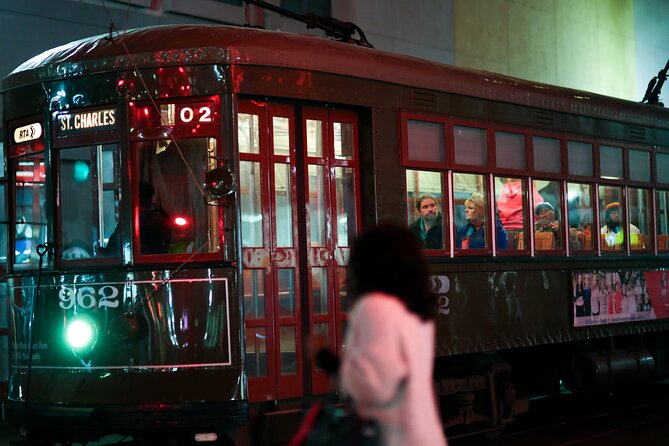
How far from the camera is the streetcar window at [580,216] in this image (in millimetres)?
10711

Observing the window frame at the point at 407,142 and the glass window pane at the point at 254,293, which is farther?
the window frame at the point at 407,142

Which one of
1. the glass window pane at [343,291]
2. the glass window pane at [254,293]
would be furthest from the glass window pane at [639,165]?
the glass window pane at [254,293]

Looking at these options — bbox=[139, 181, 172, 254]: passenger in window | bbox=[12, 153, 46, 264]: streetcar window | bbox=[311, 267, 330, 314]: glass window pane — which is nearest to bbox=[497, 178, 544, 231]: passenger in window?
bbox=[311, 267, 330, 314]: glass window pane

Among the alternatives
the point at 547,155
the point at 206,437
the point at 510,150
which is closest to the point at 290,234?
the point at 206,437

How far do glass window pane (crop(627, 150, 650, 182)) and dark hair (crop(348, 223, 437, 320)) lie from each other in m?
8.17

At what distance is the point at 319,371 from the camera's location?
813cm

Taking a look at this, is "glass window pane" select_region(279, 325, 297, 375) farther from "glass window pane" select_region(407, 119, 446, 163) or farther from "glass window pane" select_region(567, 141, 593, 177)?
"glass window pane" select_region(567, 141, 593, 177)

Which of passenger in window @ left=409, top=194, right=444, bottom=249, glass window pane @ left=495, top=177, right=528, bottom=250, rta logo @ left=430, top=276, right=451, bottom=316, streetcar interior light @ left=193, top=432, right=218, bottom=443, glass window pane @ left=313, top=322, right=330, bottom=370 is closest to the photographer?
streetcar interior light @ left=193, top=432, right=218, bottom=443

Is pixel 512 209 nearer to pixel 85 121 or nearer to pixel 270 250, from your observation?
pixel 270 250

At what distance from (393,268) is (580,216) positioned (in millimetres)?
7171

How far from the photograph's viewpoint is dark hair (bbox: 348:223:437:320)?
407cm

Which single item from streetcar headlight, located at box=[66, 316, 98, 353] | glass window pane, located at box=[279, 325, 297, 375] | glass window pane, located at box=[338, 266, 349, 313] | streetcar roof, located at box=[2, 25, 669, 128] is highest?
streetcar roof, located at box=[2, 25, 669, 128]

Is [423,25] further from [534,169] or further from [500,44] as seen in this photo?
[534,169]

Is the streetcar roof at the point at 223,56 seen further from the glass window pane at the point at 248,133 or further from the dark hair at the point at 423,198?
the dark hair at the point at 423,198
